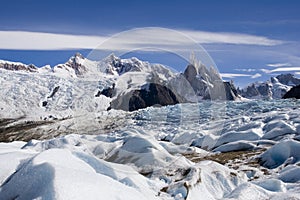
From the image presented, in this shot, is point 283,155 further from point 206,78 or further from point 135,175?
point 135,175

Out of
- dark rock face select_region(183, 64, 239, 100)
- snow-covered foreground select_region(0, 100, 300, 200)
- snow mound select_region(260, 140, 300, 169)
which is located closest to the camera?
snow-covered foreground select_region(0, 100, 300, 200)

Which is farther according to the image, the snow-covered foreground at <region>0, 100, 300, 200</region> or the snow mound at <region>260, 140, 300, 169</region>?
the snow mound at <region>260, 140, 300, 169</region>

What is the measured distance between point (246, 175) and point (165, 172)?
8.53m

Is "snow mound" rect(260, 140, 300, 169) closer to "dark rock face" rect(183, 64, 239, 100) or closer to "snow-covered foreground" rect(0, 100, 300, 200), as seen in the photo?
"snow-covered foreground" rect(0, 100, 300, 200)

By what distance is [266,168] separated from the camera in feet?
128

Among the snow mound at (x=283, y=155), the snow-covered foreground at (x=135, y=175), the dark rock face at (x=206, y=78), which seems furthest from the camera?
the snow mound at (x=283, y=155)

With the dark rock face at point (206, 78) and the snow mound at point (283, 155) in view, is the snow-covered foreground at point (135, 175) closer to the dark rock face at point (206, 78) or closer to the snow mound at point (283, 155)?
the snow mound at point (283, 155)

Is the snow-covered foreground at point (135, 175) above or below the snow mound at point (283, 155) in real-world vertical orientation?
above

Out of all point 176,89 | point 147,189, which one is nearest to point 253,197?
point 147,189

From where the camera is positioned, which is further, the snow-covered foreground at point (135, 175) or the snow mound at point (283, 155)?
the snow mound at point (283, 155)

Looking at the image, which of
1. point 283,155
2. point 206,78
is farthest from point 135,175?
point 283,155

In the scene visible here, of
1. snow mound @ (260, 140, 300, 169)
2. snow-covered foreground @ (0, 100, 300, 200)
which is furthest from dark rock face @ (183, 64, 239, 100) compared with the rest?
snow mound @ (260, 140, 300, 169)

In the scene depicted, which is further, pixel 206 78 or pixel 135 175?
pixel 206 78

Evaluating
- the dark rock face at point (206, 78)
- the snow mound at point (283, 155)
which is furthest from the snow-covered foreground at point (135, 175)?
the dark rock face at point (206, 78)
